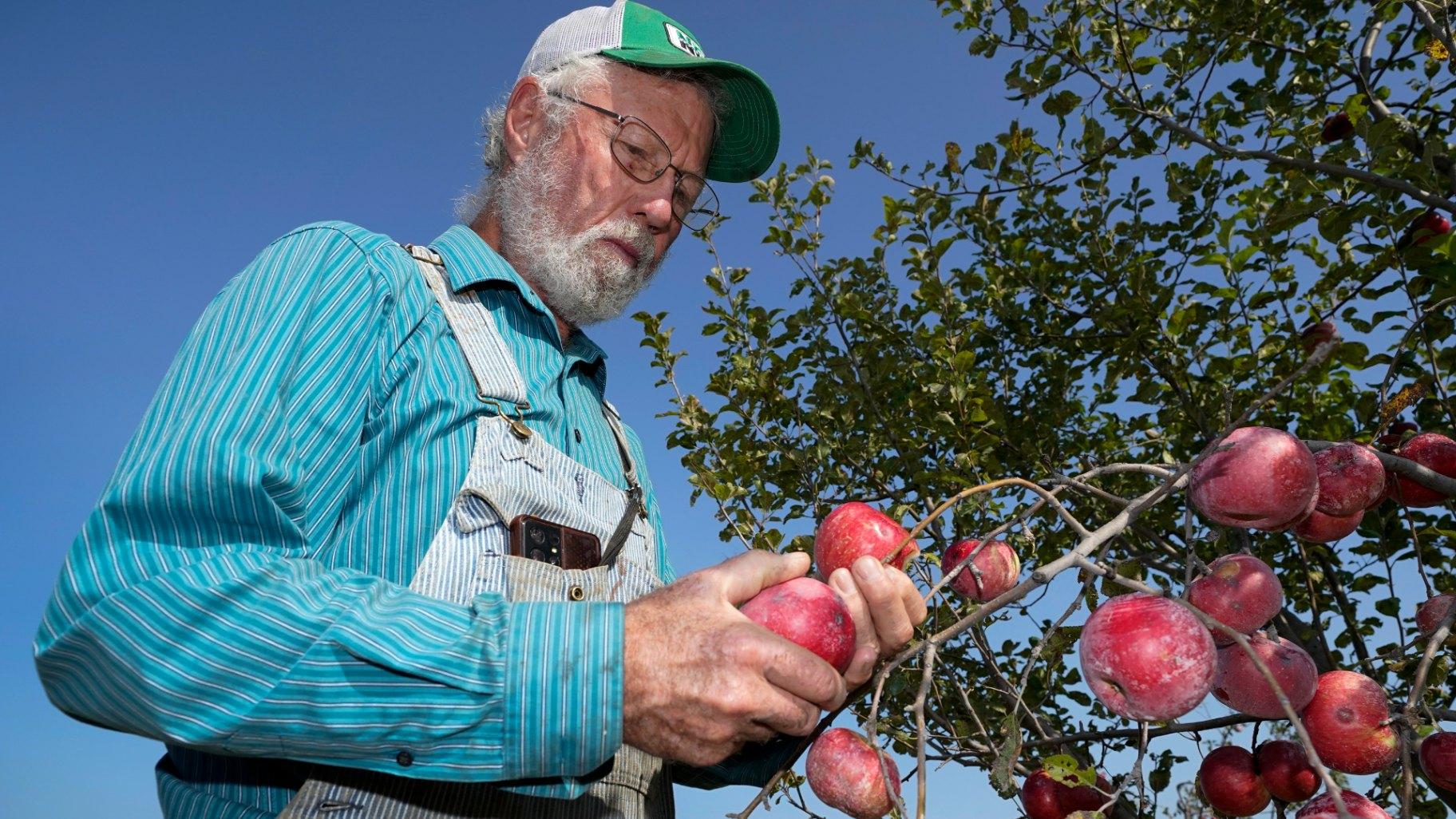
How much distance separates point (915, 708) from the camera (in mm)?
1142

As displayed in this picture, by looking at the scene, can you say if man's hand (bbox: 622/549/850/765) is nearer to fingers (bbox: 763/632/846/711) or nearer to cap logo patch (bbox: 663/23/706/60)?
fingers (bbox: 763/632/846/711)

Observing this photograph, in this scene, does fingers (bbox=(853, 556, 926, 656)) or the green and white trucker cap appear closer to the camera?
fingers (bbox=(853, 556, 926, 656))

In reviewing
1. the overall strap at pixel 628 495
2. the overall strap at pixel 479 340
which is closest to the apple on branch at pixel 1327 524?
the overall strap at pixel 628 495

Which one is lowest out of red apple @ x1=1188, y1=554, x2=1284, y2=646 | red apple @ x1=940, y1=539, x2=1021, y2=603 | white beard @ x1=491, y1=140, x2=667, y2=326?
red apple @ x1=1188, y1=554, x2=1284, y2=646

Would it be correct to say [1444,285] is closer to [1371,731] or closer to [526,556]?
[1371,731]

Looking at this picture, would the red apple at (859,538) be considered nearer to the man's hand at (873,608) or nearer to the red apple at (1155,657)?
the man's hand at (873,608)

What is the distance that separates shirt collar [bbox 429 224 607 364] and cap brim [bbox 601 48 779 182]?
71 centimetres

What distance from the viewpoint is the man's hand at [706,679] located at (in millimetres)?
1158

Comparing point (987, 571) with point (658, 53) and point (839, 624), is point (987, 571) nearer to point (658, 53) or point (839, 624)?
point (839, 624)

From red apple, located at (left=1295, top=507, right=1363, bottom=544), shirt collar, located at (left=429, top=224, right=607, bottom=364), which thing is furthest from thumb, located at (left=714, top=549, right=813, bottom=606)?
red apple, located at (left=1295, top=507, right=1363, bottom=544)

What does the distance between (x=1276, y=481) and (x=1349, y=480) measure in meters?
0.35

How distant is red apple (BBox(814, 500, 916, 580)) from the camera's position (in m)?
1.67

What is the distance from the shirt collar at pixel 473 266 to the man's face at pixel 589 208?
20 centimetres

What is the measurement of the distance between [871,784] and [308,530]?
1.00 m
